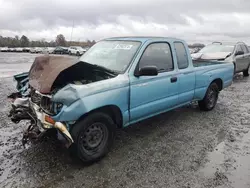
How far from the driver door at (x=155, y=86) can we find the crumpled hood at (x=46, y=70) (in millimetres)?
1107

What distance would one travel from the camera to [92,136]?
3.55 m

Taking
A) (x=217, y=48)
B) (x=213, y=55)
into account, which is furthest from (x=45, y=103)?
(x=217, y=48)

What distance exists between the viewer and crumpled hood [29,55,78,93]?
10.8ft

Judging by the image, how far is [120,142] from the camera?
14.2 ft

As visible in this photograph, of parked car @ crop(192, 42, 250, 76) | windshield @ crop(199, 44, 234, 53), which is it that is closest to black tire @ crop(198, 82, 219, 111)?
parked car @ crop(192, 42, 250, 76)

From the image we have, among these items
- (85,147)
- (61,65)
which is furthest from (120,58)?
(85,147)

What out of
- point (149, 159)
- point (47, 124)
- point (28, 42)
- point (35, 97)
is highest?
point (28, 42)

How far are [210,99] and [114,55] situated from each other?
129 inches

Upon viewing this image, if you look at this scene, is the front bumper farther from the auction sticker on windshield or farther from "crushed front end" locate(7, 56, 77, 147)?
the auction sticker on windshield

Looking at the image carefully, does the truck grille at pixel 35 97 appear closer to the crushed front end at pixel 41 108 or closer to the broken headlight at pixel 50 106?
the crushed front end at pixel 41 108

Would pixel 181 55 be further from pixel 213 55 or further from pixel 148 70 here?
pixel 213 55

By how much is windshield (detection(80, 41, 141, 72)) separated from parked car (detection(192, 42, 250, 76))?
23.0ft

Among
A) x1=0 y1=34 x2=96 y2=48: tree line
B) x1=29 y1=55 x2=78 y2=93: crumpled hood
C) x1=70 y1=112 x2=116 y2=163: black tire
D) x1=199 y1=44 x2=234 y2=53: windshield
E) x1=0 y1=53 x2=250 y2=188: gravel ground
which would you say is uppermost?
x1=0 y1=34 x2=96 y2=48: tree line

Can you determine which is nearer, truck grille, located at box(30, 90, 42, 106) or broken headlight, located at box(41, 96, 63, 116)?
broken headlight, located at box(41, 96, 63, 116)
